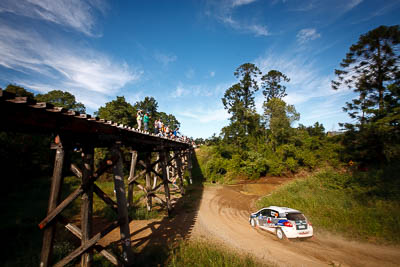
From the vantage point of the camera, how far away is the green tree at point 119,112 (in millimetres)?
26516

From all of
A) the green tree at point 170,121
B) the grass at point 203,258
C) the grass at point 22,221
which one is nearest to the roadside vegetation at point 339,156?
the grass at point 203,258

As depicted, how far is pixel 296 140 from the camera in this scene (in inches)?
1085

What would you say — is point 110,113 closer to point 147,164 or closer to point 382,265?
point 147,164

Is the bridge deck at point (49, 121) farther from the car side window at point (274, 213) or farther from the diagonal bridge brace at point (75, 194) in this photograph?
the car side window at point (274, 213)

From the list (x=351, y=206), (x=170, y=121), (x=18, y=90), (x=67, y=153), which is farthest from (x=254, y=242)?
(x=170, y=121)

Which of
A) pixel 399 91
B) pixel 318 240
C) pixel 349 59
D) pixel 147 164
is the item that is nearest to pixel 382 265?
pixel 318 240

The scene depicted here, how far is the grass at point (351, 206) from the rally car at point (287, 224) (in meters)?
2.16

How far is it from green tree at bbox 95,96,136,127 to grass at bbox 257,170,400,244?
932 inches

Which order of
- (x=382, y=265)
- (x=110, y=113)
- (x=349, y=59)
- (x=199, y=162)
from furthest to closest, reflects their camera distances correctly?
(x=199, y=162) → (x=110, y=113) → (x=349, y=59) → (x=382, y=265)

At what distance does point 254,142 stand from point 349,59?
16.0m

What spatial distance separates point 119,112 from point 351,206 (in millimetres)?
28812

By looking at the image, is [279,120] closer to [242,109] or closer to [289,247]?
[242,109]

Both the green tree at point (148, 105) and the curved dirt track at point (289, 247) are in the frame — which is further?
the green tree at point (148, 105)

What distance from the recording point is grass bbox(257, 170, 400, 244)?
749 centimetres
